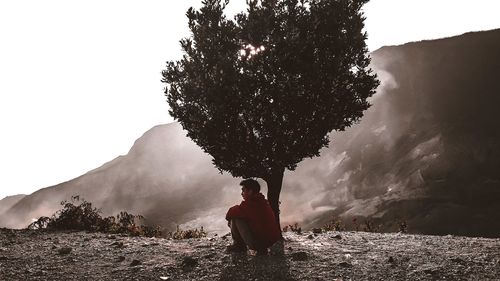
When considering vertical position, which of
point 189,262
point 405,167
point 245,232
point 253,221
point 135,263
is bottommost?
point 189,262

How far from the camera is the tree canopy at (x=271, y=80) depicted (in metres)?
12.9

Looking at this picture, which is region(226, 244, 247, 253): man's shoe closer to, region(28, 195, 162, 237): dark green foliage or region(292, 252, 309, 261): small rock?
region(292, 252, 309, 261): small rock

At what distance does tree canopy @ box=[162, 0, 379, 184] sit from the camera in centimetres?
1286

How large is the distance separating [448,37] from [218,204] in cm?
5551

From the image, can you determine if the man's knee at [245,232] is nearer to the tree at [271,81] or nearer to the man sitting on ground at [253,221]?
the man sitting on ground at [253,221]

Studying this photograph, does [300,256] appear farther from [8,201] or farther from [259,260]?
[8,201]

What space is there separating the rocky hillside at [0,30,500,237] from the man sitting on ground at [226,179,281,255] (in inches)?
1757

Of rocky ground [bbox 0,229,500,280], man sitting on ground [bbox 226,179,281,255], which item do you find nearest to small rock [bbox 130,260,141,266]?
rocky ground [bbox 0,229,500,280]

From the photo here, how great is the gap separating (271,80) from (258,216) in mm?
5480

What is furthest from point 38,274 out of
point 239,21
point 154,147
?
point 154,147

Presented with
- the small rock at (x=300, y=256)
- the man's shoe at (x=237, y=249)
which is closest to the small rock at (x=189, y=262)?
the man's shoe at (x=237, y=249)

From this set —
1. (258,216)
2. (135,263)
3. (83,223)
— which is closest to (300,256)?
(258,216)

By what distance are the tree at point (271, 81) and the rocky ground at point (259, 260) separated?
336cm

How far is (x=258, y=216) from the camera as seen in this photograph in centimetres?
916
